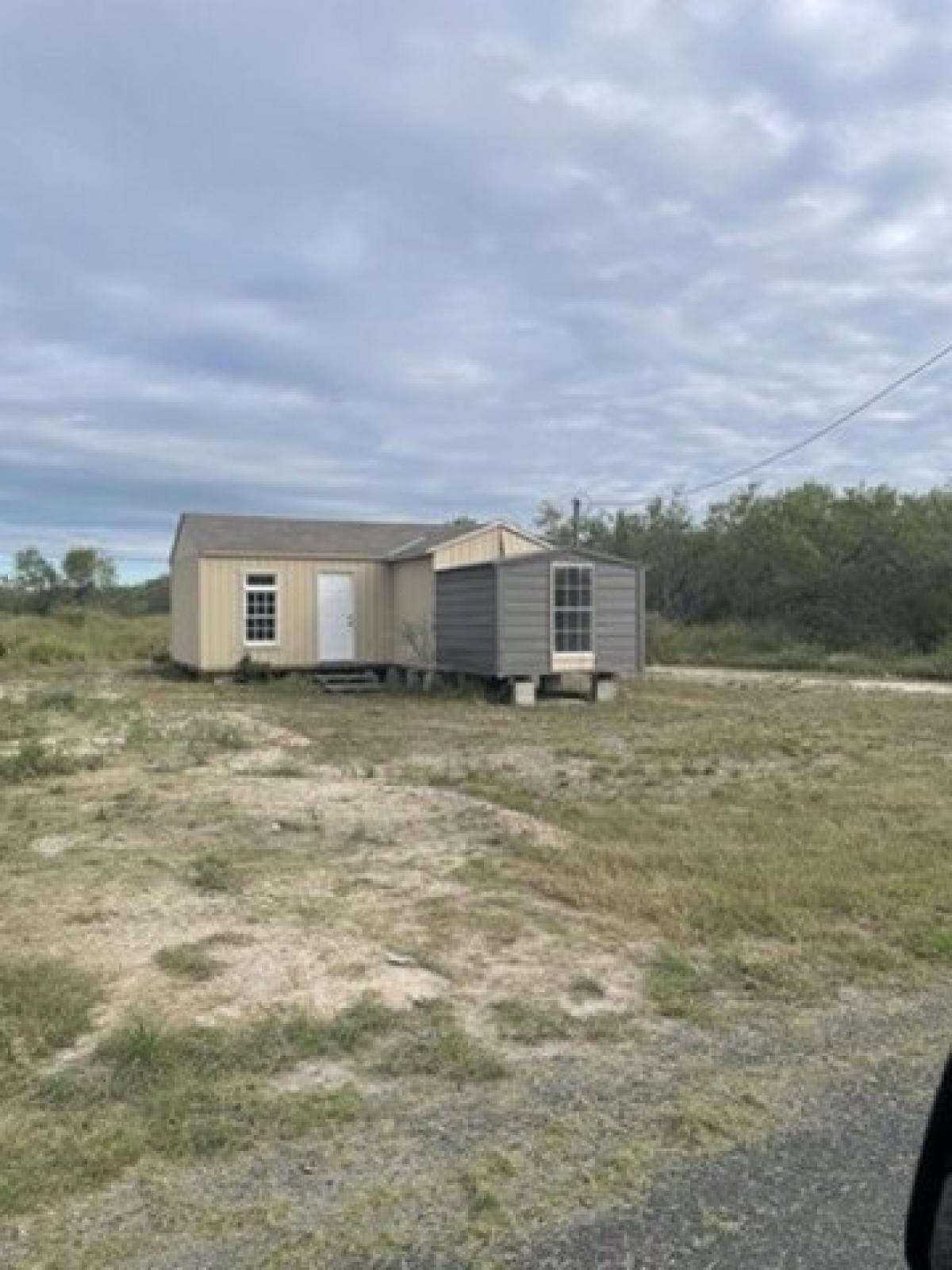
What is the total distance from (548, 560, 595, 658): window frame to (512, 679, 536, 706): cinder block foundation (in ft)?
2.09

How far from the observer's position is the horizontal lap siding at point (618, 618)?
1783 centimetres

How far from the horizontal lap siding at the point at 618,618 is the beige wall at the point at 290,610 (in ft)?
17.3

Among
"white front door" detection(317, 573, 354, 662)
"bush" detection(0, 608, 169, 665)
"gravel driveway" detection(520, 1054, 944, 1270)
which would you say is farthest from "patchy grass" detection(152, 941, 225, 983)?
"bush" detection(0, 608, 169, 665)

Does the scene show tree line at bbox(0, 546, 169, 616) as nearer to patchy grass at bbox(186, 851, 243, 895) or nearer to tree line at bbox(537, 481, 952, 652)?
tree line at bbox(537, 481, 952, 652)

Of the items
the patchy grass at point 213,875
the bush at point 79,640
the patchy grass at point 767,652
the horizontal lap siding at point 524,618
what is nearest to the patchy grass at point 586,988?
the patchy grass at point 213,875

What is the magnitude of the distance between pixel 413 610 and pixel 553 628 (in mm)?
3981

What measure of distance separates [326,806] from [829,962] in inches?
168

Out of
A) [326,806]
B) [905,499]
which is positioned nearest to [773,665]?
[905,499]

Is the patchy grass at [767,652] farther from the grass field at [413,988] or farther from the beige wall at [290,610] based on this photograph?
the grass field at [413,988]

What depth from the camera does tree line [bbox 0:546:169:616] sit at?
50.6m

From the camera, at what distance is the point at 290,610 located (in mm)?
21031

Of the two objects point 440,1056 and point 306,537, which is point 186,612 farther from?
point 440,1056

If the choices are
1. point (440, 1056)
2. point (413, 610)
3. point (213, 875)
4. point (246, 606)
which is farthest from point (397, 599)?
point (440, 1056)

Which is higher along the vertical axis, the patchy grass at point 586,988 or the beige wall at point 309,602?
the beige wall at point 309,602
